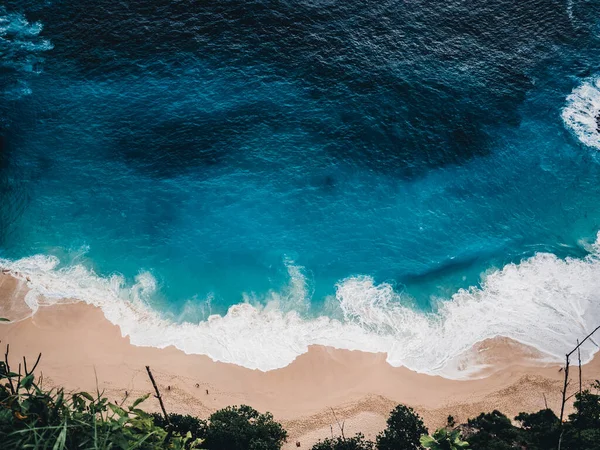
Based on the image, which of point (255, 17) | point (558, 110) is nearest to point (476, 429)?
point (558, 110)

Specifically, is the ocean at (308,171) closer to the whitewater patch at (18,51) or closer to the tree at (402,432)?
the whitewater patch at (18,51)

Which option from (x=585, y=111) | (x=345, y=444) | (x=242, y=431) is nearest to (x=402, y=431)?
(x=345, y=444)

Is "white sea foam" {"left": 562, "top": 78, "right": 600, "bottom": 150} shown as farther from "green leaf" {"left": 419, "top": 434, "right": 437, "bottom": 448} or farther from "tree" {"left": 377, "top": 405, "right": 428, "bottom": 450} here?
"green leaf" {"left": 419, "top": 434, "right": 437, "bottom": 448}

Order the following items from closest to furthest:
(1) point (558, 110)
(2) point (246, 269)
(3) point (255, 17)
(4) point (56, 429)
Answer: (4) point (56, 429) < (2) point (246, 269) < (1) point (558, 110) < (3) point (255, 17)

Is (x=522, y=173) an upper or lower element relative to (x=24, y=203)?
upper

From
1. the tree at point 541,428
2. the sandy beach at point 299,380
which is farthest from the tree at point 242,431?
the tree at point 541,428

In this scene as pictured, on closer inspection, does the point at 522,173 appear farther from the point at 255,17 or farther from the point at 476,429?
the point at 255,17

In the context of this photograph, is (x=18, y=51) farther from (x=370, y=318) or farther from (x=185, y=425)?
(x=370, y=318)

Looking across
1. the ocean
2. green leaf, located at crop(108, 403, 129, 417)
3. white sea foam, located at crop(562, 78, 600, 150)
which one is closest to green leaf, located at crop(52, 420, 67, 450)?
green leaf, located at crop(108, 403, 129, 417)
